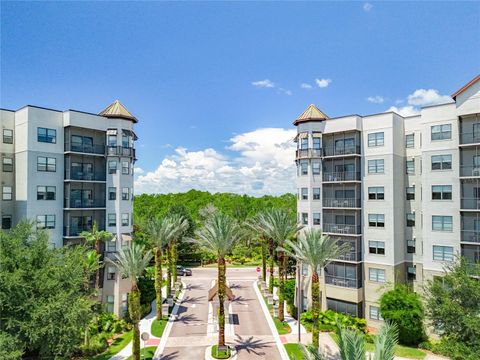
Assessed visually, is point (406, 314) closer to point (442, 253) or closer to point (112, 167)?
point (442, 253)

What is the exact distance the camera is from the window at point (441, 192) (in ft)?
98.2


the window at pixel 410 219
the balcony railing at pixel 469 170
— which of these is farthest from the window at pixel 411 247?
the balcony railing at pixel 469 170

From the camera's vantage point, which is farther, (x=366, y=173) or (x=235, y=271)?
(x=235, y=271)

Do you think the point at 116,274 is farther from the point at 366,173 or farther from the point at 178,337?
the point at 366,173

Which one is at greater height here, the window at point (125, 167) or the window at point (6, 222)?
the window at point (125, 167)

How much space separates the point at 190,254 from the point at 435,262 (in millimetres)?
45751

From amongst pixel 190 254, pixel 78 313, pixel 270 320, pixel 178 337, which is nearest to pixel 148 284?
pixel 178 337

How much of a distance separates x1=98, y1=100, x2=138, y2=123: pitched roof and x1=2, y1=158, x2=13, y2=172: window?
33.4 feet

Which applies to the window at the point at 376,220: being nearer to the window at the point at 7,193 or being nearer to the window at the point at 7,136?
the window at the point at 7,193

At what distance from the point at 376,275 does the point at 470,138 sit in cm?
1587

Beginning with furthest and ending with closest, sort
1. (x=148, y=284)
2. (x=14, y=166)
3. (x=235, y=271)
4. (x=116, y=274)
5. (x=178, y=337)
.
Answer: (x=235, y=271) → (x=148, y=284) → (x=116, y=274) → (x=14, y=166) → (x=178, y=337)

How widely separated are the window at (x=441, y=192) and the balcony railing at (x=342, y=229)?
7.98 metres

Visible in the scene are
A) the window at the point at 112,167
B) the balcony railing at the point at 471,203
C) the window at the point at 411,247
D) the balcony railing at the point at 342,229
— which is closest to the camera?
the balcony railing at the point at 471,203

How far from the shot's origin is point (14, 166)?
31594 mm
